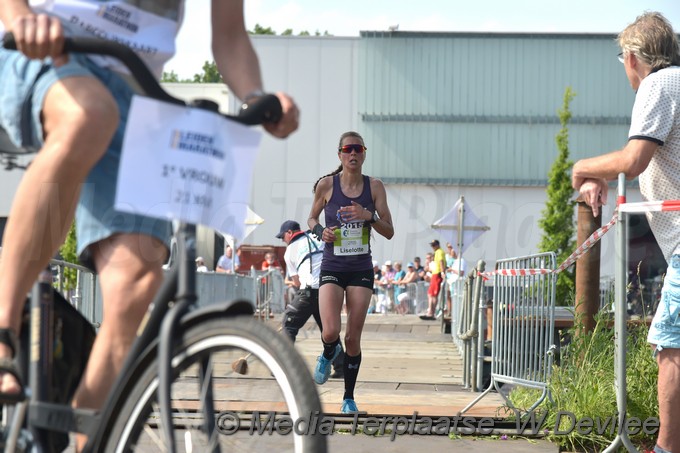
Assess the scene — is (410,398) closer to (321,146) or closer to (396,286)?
(396,286)

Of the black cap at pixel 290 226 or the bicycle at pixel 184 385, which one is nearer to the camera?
the bicycle at pixel 184 385

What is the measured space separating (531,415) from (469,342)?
133 inches

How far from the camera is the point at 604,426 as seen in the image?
561 centimetres

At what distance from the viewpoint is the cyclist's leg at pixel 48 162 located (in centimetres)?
249

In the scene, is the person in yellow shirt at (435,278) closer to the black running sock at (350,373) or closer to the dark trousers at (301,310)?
the dark trousers at (301,310)

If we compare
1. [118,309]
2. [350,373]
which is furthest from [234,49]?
[350,373]

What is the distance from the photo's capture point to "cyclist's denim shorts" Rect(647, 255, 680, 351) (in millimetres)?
4430

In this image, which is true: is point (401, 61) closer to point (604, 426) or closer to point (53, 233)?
point (604, 426)

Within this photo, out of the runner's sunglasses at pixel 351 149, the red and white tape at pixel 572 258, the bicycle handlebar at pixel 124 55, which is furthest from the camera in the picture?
the runner's sunglasses at pixel 351 149

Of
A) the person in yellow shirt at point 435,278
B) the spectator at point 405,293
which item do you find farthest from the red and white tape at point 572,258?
the spectator at point 405,293

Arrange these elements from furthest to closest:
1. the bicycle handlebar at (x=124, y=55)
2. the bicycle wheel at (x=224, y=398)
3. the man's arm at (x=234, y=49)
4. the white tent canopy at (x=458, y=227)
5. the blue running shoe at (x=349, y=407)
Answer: the white tent canopy at (x=458, y=227) → the blue running shoe at (x=349, y=407) → the man's arm at (x=234, y=49) → the bicycle handlebar at (x=124, y=55) → the bicycle wheel at (x=224, y=398)

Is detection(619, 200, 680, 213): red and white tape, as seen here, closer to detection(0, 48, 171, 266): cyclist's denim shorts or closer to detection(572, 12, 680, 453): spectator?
detection(572, 12, 680, 453): spectator

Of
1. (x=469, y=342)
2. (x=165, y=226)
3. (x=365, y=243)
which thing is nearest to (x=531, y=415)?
(x=365, y=243)

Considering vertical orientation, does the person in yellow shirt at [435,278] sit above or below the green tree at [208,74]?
below
